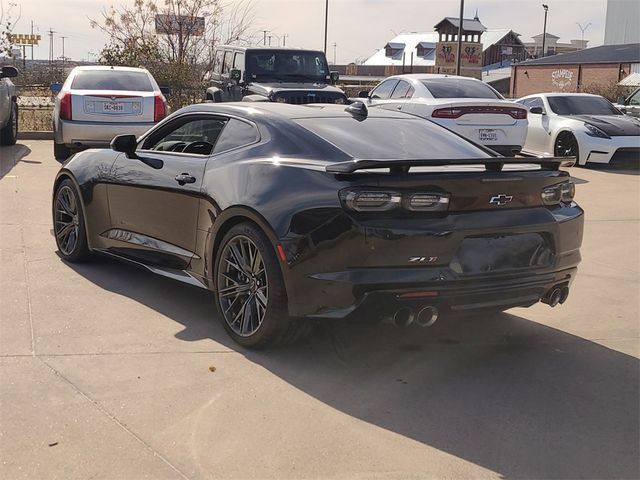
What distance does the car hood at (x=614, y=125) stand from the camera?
13.4 metres

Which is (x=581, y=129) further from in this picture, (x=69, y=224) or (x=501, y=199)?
(x=501, y=199)

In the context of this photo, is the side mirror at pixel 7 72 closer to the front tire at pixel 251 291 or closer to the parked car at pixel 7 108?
the parked car at pixel 7 108

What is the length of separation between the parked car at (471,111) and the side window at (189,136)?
20.1ft

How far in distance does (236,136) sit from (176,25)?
59.0 feet

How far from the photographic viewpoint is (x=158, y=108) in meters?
12.0

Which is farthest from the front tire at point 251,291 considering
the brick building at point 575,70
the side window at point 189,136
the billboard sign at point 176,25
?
the brick building at point 575,70

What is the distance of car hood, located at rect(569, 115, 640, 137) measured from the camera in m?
13.4

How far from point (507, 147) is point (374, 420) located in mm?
8867

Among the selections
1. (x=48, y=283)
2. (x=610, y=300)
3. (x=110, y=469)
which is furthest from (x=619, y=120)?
(x=110, y=469)

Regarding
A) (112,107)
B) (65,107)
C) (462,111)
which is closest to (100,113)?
(112,107)

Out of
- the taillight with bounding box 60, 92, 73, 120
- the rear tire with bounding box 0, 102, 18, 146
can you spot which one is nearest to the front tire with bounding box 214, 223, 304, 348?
the taillight with bounding box 60, 92, 73, 120

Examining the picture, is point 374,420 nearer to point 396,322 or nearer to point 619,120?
point 396,322

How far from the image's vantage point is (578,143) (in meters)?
13.5

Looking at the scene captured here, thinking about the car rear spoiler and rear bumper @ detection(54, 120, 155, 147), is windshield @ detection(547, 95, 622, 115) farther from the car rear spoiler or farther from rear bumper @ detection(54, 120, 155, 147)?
the car rear spoiler
